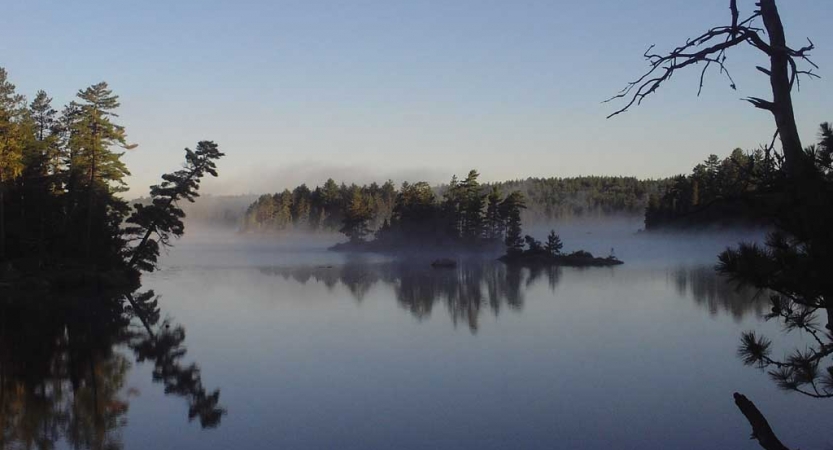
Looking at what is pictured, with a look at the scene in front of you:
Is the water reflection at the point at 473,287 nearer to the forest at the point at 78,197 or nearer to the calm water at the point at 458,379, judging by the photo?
the calm water at the point at 458,379

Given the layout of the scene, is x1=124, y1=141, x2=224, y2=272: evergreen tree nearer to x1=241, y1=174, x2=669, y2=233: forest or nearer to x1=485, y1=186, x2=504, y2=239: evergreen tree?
x1=485, y1=186, x2=504, y2=239: evergreen tree

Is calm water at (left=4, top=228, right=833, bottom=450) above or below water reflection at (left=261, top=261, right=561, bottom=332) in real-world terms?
above

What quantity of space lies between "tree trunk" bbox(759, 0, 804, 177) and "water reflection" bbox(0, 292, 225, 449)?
369 inches

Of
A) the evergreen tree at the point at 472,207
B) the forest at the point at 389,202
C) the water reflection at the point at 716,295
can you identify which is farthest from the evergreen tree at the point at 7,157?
the forest at the point at 389,202

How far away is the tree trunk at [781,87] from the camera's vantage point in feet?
14.5

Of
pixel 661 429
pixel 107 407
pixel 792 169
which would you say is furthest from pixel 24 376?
pixel 792 169

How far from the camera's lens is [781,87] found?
4449mm

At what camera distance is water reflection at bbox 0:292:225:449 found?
10477mm

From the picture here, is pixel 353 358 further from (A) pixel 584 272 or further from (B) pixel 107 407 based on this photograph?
(A) pixel 584 272

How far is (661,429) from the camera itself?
35.7 ft

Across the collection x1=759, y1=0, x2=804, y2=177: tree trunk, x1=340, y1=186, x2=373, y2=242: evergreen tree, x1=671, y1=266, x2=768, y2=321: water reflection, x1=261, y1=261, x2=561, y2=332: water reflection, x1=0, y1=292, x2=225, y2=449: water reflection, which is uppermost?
x1=759, y1=0, x2=804, y2=177: tree trunk

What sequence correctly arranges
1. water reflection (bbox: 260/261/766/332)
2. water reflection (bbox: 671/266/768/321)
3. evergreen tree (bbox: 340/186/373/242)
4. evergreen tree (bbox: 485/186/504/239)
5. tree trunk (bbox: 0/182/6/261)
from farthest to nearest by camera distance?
1. evergreen tree (bbox: 340/186/373/242)
2. evergreen tree (bbox: 485/186/504/239)
3. tree trunk (bbox: 0/182/6/261)
4. water reflection (bbox: 260/261/766/332)
5. water reflection (bbox: 671/266/768/321)

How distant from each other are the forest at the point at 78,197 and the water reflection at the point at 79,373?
469 inches

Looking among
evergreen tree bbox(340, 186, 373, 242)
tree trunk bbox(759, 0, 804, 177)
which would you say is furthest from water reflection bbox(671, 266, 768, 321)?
evergreen tree bbox(340, 186, 373, 242)
